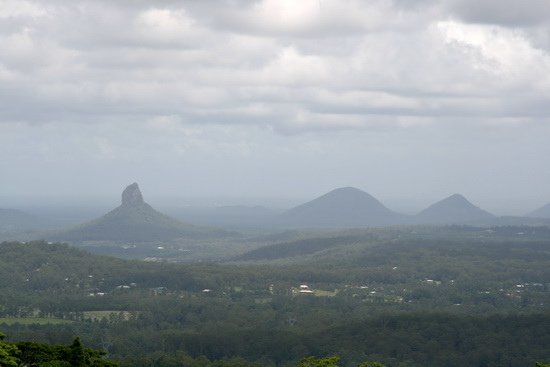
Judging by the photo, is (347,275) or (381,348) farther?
(347,275)

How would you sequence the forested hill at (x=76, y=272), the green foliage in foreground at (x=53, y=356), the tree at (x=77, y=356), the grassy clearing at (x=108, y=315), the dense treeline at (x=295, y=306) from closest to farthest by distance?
the green foliage in foreground at (x=53, y=356) → the tree at (x=77, y=356) → the dense treeline at (x=295, y=306) → the grassy clearing at (x=108, y=315) → the forested hill at (x=76, y=272)

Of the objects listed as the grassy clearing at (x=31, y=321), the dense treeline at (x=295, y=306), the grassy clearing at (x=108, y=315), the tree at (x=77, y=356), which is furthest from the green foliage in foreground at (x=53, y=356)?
the grassy clearing at (x=108, y=315)

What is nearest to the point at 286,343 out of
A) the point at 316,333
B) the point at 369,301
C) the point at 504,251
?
the point at 316,333

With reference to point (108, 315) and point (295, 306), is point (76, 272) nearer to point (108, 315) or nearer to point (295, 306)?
point (108, 315)

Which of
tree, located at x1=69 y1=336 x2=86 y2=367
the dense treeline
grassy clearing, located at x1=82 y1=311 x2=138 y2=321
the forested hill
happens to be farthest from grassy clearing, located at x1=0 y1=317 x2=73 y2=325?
tree, located at x1=69 y1=336 x2=86 y2=367

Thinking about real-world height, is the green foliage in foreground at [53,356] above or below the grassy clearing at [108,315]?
above

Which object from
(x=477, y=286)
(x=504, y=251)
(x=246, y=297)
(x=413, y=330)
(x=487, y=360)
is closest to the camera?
(x=487, y=360)

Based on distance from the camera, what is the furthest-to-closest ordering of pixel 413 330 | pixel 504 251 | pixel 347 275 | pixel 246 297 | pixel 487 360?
1. pixel 504 251
2. pixel 347 275
3. pixel 246 297
4. pixel 413 330
5. pixel 487 360

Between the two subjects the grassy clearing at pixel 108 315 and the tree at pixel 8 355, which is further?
the grassy clearing at pixel 108 315

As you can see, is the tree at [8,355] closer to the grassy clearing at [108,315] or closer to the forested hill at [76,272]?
the grassy clearing at [108,315]

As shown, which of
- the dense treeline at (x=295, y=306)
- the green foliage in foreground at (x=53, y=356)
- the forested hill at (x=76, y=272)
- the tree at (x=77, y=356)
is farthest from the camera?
the forested hill at (x=76, y=272)

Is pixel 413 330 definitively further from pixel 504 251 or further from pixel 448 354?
pixel 504 251
